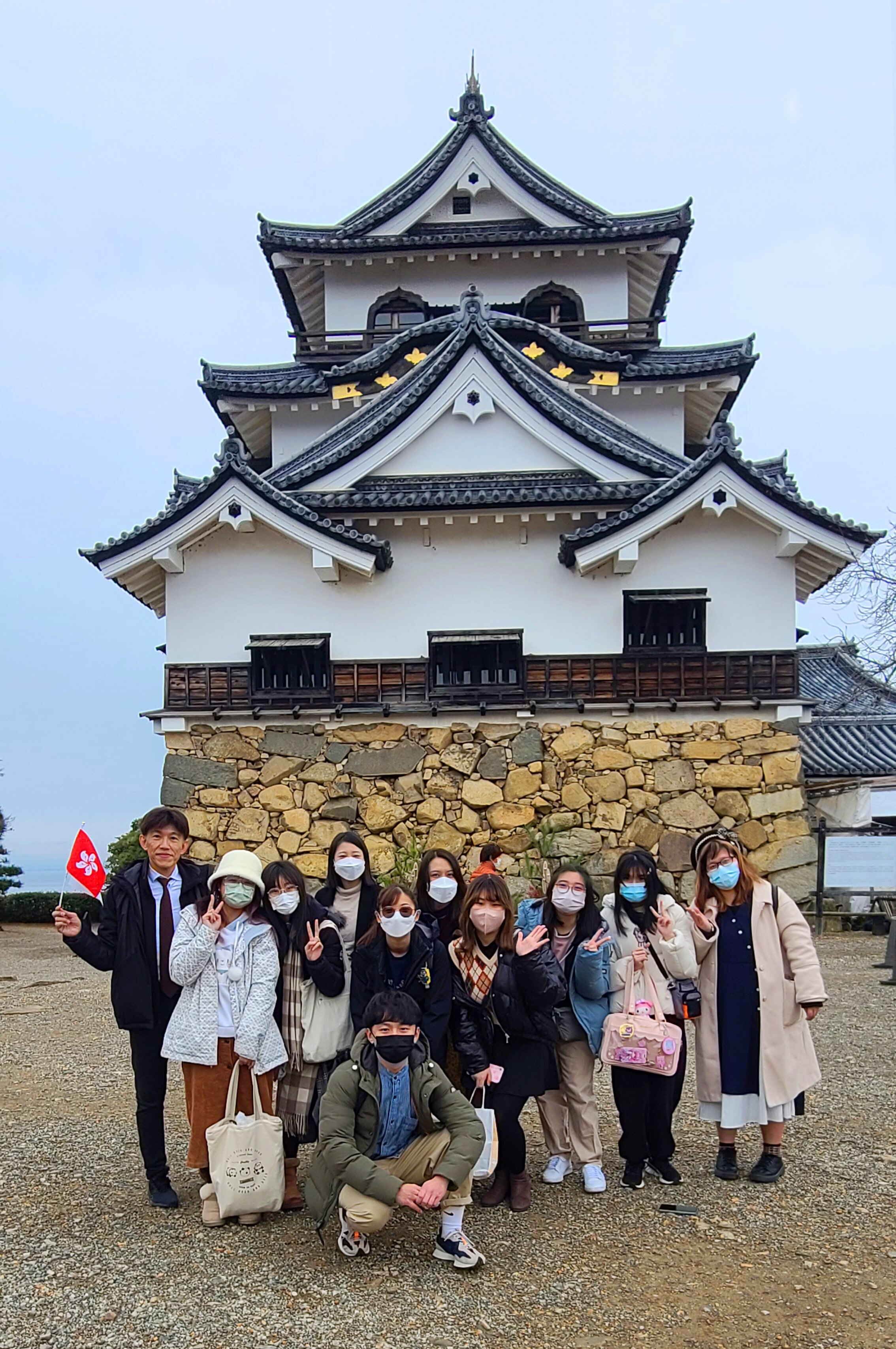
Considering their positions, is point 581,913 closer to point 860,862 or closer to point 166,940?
point 166,940

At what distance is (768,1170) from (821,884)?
33.4 ft

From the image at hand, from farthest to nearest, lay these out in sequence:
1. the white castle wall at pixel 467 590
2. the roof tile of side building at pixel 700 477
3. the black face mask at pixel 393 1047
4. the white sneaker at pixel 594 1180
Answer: the white castle wall at pixel 467 590
the roof tile of side building at pixel 700 477
the white sneaker at pixel 594 1180
the black face mask at pixel 393 1047

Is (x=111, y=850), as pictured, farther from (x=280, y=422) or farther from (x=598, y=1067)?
(x=598, y=1067)

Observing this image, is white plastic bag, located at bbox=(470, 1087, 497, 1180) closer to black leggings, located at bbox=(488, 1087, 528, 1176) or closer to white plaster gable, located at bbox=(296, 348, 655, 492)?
black leggings, located at bbox=(488, 1087, 528, 1176)

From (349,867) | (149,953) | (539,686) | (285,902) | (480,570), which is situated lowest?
(149,953)

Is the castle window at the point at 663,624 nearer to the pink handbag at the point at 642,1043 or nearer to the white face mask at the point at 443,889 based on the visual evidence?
the white face mask at the point at 443,889

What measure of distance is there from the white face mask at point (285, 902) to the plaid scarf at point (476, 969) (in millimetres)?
725

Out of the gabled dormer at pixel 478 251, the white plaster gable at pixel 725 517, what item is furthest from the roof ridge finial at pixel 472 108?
the white plaster gable at pixel 725 517

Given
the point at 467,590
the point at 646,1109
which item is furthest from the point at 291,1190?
the point at 467,590

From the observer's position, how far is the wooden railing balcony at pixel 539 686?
12203 millimetres

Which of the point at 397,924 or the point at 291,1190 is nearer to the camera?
the point at 397,924

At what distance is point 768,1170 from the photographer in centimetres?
487

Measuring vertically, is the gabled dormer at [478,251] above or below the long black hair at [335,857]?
above

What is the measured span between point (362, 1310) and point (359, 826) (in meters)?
8.58
